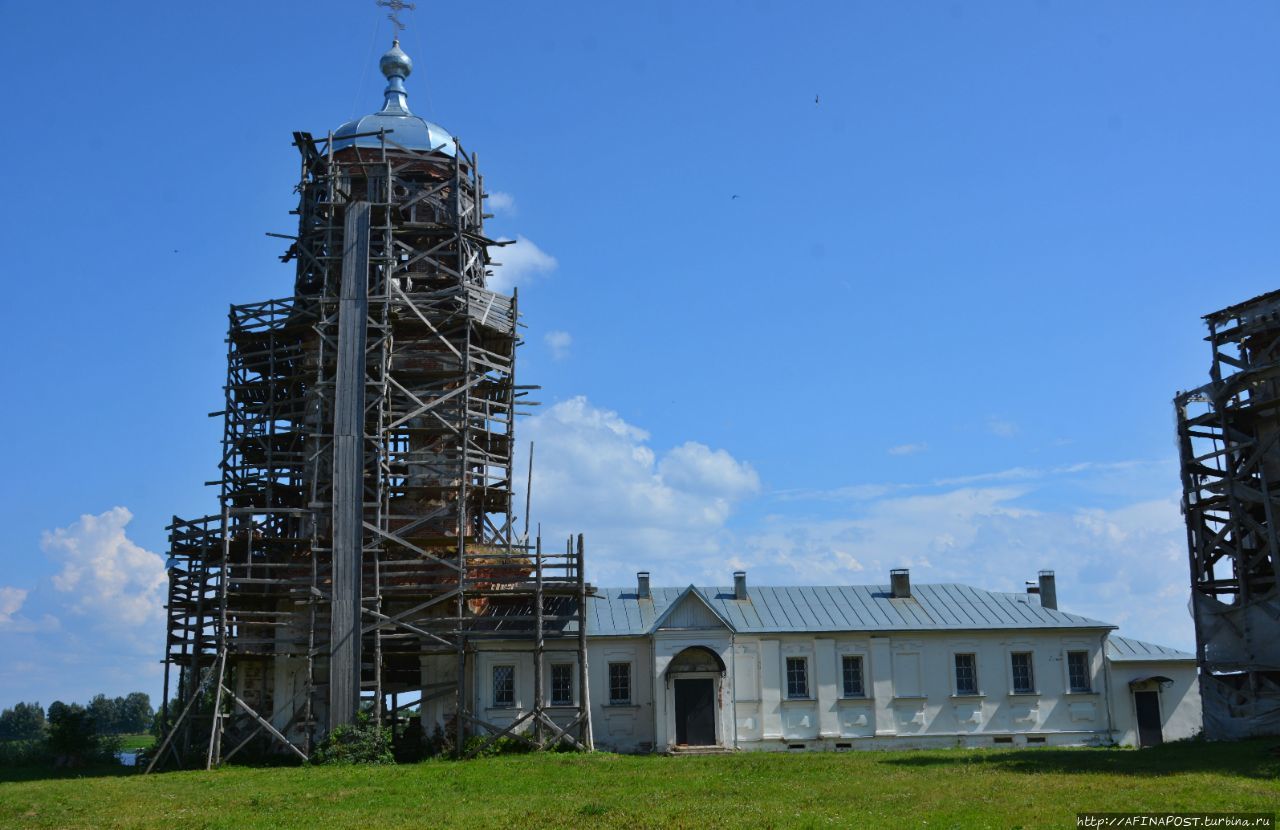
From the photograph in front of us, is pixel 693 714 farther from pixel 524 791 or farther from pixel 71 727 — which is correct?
pixel 71 727

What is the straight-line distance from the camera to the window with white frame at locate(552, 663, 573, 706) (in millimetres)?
35344

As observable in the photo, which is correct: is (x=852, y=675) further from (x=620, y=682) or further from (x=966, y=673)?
(x=620, y=682)

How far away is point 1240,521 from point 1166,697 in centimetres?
734

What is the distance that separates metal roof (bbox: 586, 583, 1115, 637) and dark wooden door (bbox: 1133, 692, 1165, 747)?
2333 millimetres

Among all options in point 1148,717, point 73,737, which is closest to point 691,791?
point 1148,717

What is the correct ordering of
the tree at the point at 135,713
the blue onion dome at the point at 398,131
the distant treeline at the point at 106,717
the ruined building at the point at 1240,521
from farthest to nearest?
1. the tree at the point at 135,713
2. the distant treeline at the point at 106,717
3. the blue onion dome at the point at 398,131
4. the ruined building at the point at 1240,521

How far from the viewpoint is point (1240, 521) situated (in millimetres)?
32062

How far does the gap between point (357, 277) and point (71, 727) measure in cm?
1581

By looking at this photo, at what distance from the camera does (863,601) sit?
38.7 meters

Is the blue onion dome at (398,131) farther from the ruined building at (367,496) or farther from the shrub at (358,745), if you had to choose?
the shrub at (358,745)

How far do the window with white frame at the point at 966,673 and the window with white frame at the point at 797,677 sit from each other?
15.0ft

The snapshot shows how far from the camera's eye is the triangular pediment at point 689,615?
3544cm

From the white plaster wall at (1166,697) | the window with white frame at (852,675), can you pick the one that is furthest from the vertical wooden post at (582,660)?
the white plaster wall at (1166,697)

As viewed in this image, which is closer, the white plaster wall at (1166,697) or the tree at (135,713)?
the white plaster wall at (1166,697)
